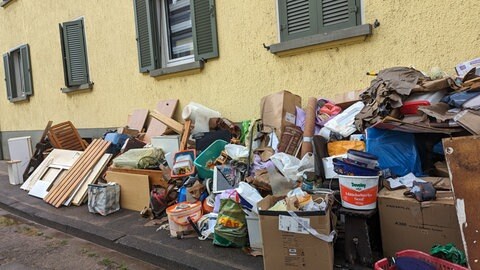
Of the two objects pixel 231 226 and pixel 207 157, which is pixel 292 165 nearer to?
pixel 231 226

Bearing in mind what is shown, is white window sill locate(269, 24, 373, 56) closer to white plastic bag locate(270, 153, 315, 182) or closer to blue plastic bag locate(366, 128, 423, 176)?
blue plastic bag locate(366, 128, 423, 176)

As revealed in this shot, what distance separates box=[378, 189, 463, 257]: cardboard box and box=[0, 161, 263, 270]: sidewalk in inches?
42.8

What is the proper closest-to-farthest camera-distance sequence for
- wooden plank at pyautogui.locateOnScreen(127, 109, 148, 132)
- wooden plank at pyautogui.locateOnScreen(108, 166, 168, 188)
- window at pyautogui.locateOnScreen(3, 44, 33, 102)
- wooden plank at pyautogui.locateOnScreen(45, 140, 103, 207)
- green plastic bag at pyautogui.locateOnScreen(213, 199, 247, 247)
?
green plastic bag at pyautogui.locateOnScreen(213, 199, 247, 247) < wooden plank at pyautogui.locateOnScreen(108, 166, 168, 188) < wooden plank at pyautogui.locateOnScreen(45, 140, 103, 207) < wooden plank at pyautogui.locateOnScreen(127, 109, 148, 132) < window at pyautogui.locateOnScreen(3, 44, 33, 102)

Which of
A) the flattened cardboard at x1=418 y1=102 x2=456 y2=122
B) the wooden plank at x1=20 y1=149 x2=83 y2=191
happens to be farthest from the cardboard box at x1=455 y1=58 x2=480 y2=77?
the wooden plank at x1=20 y1=149 x2=83 y2=191

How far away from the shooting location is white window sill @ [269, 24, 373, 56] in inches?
153

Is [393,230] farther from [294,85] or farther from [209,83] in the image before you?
[209,83]

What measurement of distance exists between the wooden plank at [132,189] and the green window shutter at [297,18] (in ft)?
8.63

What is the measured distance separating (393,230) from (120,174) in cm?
361

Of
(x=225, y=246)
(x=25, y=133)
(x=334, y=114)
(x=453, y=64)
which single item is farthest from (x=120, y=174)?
(x=25, y=133)

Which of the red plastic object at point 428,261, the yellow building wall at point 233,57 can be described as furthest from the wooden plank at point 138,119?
the red plastic object at point 428,261

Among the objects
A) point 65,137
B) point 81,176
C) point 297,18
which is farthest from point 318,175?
point 65,137

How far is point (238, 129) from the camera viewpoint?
5164 mm

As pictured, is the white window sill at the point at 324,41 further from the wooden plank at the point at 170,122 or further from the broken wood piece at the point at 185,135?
the wooden plank at the point at 170,122

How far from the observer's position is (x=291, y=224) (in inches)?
106
